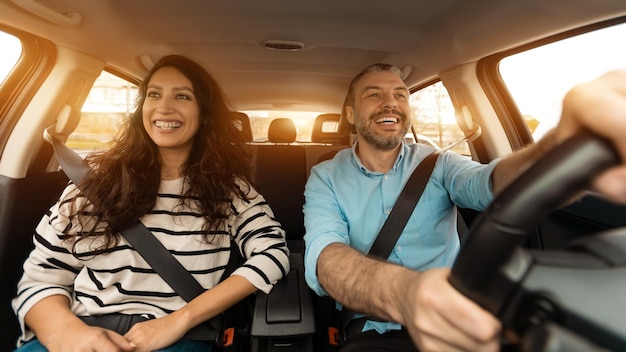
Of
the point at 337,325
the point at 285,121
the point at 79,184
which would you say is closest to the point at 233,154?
the point at 79,184

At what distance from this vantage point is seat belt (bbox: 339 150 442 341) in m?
1.49

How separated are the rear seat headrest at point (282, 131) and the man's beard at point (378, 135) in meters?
1.30

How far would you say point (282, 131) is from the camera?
3137 millimetres

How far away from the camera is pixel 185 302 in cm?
138

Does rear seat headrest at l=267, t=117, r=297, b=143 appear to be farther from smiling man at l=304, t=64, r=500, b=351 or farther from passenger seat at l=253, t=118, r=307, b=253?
smiling man at l=304, t=64, r=500, b=351

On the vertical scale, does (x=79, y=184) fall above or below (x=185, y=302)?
above

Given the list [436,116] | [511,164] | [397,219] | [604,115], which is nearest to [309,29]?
[397,219]

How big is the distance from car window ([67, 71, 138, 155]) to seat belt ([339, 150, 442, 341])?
1.42m

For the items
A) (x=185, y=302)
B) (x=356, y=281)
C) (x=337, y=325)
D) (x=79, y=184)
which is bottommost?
(x=337, y=325)

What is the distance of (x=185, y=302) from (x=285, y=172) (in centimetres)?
123

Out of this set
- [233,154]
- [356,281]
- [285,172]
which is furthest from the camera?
[285,172]

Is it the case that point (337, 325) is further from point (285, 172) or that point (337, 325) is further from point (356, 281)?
point (285, 172)

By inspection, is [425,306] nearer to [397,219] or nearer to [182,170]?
[397,219]

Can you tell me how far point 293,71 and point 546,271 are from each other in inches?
94.5
